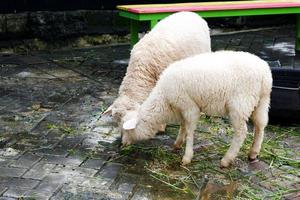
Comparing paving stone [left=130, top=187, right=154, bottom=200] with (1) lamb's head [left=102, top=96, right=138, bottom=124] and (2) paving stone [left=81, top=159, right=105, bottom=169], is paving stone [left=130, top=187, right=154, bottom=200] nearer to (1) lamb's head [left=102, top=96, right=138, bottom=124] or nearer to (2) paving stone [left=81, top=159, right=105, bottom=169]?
(2) paving stone [left=81, top=159, right=105, bottom=169]

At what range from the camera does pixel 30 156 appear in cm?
494

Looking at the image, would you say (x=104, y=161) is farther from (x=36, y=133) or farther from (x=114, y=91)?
(x=114, y=91)

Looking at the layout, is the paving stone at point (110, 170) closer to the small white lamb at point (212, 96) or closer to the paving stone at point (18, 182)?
the small white lamb at point (212, 96)

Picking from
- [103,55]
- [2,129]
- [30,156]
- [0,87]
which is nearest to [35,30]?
[103,55]

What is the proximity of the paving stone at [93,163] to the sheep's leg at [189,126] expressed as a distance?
81 cm

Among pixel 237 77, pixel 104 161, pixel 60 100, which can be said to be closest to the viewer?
pixel 237 77

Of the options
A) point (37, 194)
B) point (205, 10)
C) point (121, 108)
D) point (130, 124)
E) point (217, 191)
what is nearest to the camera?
point (37, 194)

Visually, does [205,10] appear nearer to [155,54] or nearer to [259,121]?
[155,54]

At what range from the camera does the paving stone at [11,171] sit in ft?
14.8

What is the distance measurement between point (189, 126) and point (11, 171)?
1.73 m

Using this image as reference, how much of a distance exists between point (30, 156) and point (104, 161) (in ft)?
2.48

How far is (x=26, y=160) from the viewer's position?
483 centimetres

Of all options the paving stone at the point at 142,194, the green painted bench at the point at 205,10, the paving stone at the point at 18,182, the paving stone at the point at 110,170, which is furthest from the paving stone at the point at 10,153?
the green painted bench at the point at 205,10

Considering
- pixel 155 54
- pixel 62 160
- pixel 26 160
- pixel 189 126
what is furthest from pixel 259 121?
pixel 26 160
